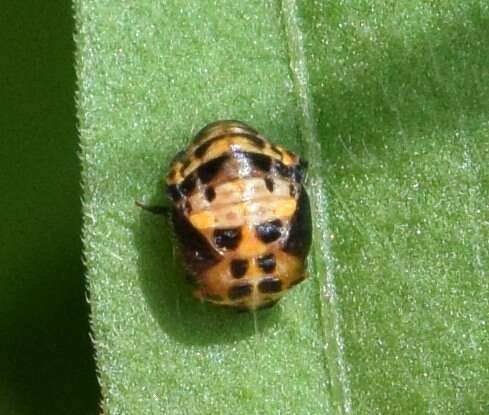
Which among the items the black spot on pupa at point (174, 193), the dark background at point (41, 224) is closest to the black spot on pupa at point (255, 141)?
the black spot on pupa at point (174, 193)

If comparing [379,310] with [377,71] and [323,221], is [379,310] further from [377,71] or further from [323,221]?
[377,71]

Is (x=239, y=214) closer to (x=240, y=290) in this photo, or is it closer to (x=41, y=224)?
(x=240, y=290)

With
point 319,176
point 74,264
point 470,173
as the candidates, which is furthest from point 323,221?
point 74,264

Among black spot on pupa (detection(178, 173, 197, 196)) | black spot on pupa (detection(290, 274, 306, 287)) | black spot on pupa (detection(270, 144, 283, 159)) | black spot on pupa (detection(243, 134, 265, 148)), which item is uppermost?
black spot on pupa (detection(243, 134, 265, 148))

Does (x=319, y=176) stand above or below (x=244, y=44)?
below

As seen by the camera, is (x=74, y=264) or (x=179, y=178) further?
(x=74, y=264)

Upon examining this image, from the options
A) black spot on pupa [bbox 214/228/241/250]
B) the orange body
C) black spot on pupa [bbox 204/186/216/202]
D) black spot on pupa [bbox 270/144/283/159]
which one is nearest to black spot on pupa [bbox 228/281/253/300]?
the orange body

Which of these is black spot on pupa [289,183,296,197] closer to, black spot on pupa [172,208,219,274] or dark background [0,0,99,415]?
black spot on pupa [172,208,219,274]
